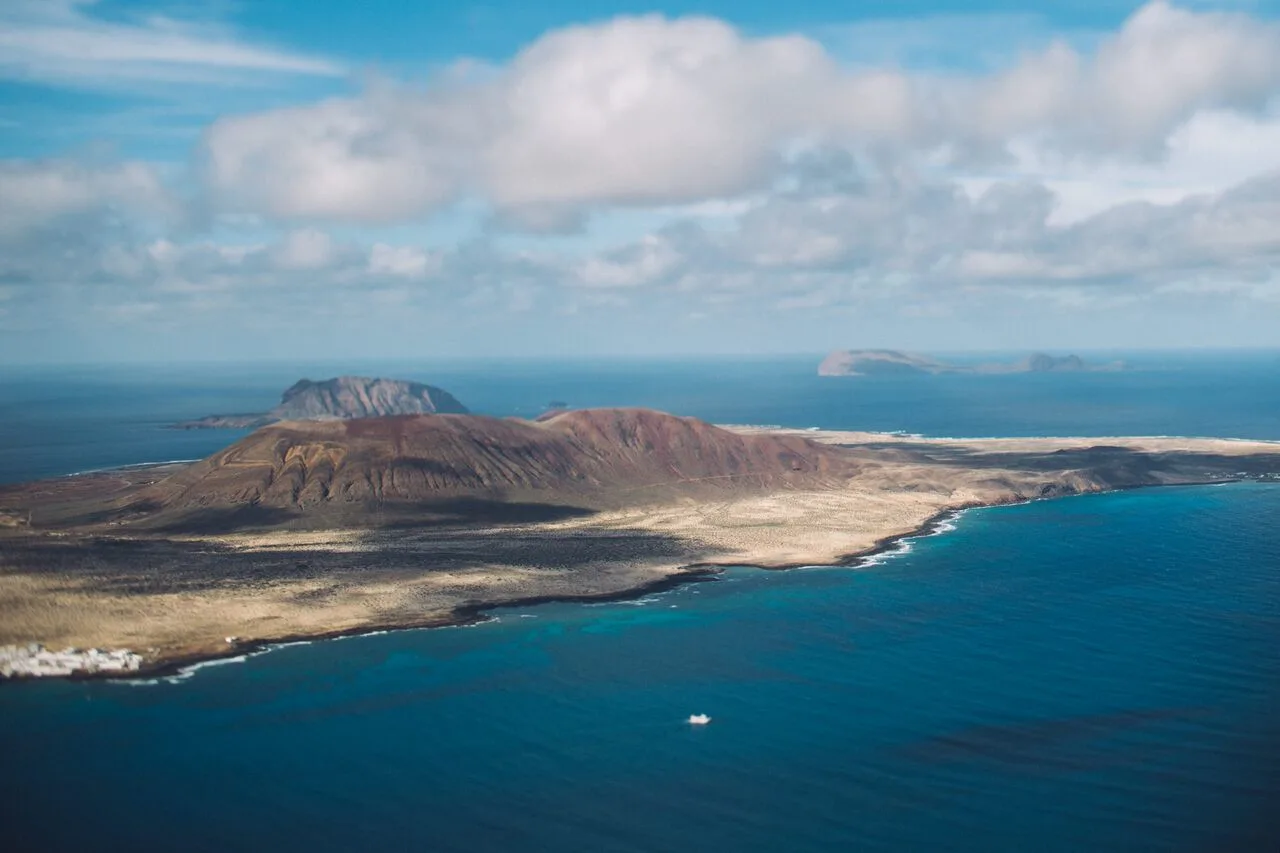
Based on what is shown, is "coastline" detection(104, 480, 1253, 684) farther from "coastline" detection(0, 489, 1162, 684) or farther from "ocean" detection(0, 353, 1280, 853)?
"ocean" detection(0, 353, 1280, 853)

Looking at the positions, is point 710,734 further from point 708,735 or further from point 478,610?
point 478,610

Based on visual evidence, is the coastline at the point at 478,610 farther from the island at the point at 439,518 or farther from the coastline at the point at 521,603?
→ the island at the point at 439,518

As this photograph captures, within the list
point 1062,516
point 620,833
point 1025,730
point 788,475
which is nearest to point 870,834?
point 620,833

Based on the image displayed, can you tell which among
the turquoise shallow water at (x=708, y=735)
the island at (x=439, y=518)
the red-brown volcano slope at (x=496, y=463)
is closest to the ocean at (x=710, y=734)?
the turquoise shallow water at (x=708, y=735)

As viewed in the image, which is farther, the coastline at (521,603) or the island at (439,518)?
the island at (439,518)

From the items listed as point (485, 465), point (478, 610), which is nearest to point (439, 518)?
point (485, 465)

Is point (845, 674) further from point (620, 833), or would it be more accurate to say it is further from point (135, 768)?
point (135, 768)
